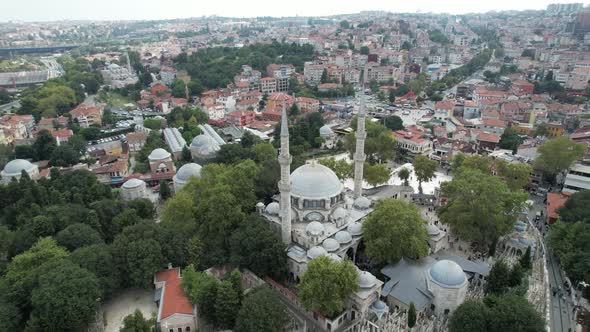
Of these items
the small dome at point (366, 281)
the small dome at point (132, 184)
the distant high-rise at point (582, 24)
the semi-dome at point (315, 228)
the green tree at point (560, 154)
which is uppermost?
the distant high-rise at point (582, 24)

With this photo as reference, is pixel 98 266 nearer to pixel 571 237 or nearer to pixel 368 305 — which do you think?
pixel 368 305

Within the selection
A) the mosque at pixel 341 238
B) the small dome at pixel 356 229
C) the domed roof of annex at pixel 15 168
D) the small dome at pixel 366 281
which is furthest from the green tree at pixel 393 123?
the domed roof of annex at pixel 15 168

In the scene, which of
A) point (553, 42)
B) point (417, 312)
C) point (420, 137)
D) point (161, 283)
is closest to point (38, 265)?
point (161, 283)

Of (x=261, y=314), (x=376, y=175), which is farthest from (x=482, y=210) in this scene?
(x=261, y=314)

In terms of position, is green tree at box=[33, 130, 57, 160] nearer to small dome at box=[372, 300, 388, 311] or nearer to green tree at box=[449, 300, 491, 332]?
small dome at box=[372, 300, 388, 311]

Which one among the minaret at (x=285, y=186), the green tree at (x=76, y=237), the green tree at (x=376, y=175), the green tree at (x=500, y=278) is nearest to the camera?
the green tree at (x=500, y=278)

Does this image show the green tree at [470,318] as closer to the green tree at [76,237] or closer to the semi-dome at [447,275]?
the semi-dome at [447,275]

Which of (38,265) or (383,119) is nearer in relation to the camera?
(38,265)

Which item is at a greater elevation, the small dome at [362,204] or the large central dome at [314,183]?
the large central dome at [314,183]
